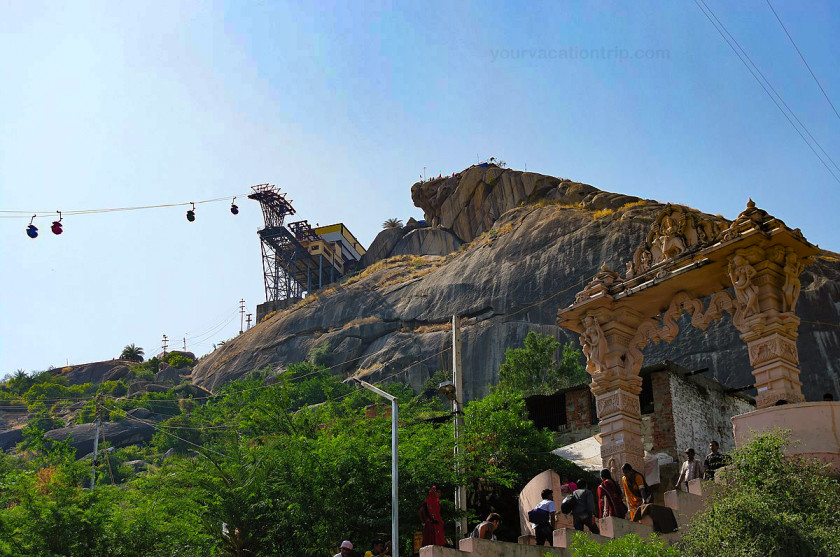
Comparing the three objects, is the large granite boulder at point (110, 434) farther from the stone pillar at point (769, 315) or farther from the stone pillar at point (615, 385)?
the stone pillar at point (769, 315)

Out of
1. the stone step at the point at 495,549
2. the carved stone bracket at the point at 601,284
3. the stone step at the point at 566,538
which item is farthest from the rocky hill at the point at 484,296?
the stone step at the point at 495,549

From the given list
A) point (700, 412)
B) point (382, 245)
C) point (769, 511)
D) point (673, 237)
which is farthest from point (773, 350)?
point (382, 245)

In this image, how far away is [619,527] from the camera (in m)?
16.1

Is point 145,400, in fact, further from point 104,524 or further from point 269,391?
point 104,524

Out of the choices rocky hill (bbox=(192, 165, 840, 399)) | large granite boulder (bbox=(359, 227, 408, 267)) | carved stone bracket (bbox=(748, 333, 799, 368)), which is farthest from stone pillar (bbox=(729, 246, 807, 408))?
large granite boulder (bbox=(359, 227, 408, 267))

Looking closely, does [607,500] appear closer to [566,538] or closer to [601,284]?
[566,538]

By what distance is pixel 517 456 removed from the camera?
87.2 ft

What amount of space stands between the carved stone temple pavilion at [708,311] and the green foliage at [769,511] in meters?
2.72

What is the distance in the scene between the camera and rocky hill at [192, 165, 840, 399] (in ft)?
160

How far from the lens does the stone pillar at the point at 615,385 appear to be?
2042 centimetres

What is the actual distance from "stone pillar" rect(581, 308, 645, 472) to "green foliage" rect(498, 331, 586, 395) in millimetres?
24739

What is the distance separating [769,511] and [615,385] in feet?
27.2

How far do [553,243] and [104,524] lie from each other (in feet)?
145

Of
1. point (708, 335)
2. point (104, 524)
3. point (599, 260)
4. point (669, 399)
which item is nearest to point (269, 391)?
point (104, 524)
